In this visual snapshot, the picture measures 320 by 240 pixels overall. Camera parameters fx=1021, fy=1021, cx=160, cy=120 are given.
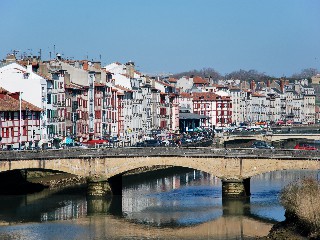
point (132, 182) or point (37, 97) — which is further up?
point (37, 97)

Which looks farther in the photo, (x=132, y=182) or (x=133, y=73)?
(x=133, y=73)

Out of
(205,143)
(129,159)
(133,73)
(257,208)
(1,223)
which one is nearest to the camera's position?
(1,223)

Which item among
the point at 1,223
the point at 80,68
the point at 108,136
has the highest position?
the point at 80,68

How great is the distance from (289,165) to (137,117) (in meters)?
73.0

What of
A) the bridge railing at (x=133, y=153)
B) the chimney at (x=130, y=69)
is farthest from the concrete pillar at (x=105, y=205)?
the chimney at (x=130, y=69)

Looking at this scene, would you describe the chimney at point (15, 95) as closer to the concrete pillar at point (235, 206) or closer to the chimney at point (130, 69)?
the concrete pillar at point (235, 206)

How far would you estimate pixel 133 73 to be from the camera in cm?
16812

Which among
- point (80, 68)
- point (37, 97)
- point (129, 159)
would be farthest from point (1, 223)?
point (80, 68)

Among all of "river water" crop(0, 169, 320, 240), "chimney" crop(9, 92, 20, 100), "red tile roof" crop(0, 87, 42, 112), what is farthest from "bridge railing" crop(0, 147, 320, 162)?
"chimney" crop(9, 92, 20, 100)

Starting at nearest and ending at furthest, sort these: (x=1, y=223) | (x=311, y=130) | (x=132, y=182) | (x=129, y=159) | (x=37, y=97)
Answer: (x=1, y=223)
(x=129, y=159)
(x=132, y=182)
(x=37, y=97)
(x=311, y=130)

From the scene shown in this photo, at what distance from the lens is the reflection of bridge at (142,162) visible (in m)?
95.4

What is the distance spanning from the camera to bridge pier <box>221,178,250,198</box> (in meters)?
95.1

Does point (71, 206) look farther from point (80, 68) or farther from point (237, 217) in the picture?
point (80, 68)

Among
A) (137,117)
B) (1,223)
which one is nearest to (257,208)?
(1,223)
